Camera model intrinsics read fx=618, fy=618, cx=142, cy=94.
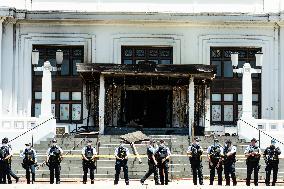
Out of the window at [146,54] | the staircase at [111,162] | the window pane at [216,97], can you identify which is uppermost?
the window at [146,54]

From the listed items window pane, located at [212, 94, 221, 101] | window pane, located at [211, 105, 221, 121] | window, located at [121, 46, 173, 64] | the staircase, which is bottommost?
the staircase

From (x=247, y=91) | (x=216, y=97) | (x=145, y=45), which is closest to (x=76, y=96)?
(x=145, y=45)

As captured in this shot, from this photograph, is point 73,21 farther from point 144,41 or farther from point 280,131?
point 280,131

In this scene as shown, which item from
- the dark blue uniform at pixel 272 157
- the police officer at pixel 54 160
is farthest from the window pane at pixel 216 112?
the police officer at pixel 54 160

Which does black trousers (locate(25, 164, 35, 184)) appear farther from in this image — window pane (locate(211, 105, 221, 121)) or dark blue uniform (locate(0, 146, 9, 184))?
window pane (locate(211, 105, 221, 121))

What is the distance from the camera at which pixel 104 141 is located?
2850 centimetres

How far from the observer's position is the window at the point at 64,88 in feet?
117

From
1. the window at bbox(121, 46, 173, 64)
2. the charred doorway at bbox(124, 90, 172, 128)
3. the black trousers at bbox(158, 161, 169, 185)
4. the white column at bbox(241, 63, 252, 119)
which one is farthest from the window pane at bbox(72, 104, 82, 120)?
the black trousers at bbox(158, 161, 169, 185)

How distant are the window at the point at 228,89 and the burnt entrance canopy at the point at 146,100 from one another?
3.96ft

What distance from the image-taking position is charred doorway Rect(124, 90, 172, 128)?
118ft

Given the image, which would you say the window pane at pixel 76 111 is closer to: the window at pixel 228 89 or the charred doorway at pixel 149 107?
the charred doorway at pixel 149 107

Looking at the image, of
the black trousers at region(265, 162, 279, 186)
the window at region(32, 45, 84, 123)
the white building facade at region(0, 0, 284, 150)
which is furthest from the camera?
the window at region(32, 45, 84, 123)

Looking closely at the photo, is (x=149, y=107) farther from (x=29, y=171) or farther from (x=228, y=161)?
(x=29, y=171)

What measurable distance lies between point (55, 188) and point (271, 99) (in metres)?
21.0
